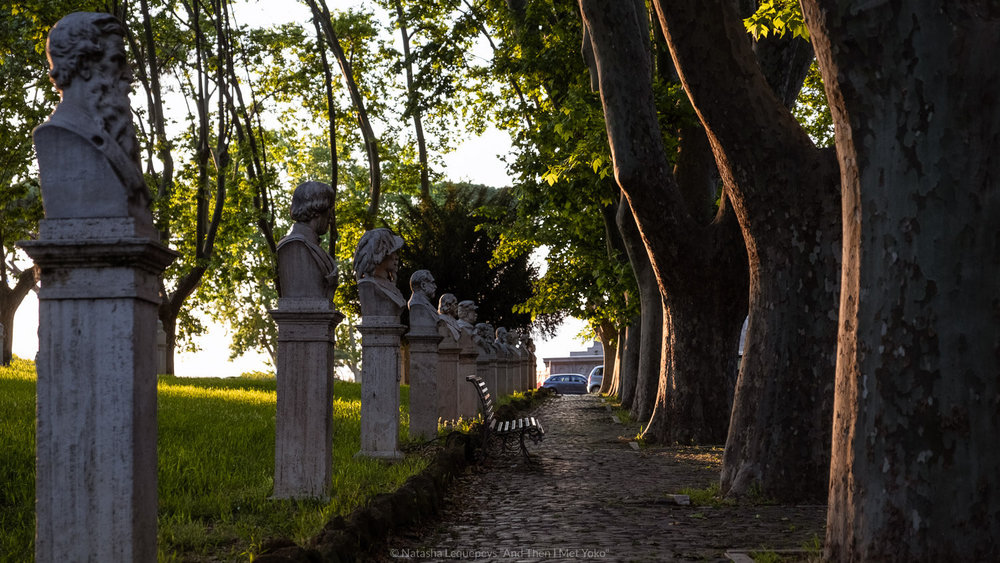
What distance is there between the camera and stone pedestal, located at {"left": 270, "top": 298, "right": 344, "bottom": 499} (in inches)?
327

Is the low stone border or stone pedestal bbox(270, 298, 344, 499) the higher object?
stone pedestal bbox(270, 298, 344, 499)

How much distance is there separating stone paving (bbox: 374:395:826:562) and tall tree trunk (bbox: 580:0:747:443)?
5.51ft

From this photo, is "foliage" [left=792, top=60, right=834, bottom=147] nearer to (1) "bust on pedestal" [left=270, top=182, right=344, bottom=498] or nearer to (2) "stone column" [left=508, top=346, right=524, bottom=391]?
(2) "stone column" [left=508, top=346, right=524, bottom=391]

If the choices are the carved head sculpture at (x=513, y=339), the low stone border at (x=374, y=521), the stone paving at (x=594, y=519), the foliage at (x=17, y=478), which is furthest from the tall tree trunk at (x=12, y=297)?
the low stone border at (x=374, y=521)

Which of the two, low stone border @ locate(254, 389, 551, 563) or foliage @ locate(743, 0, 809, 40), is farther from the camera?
foliage @ locate(743, 0, 809, 40)

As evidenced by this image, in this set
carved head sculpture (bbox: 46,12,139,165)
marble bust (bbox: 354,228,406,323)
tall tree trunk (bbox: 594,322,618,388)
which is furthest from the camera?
tall tree trunk (bbox: 594,322,618,388)

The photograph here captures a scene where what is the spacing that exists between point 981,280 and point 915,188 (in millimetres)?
558

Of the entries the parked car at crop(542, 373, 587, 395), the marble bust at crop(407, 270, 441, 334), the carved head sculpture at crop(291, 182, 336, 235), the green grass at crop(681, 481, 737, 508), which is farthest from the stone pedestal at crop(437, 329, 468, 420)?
the parked car at crop(542, 373, 587, 395)

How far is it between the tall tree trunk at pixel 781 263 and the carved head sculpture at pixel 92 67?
18.0 ft

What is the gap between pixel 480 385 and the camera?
13930 millimetres

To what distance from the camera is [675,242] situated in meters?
13.6

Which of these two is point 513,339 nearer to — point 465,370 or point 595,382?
point 465,370

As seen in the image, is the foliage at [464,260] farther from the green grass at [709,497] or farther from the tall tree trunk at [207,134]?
the green grass at [709,497]

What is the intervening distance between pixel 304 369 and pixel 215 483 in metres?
1.29
